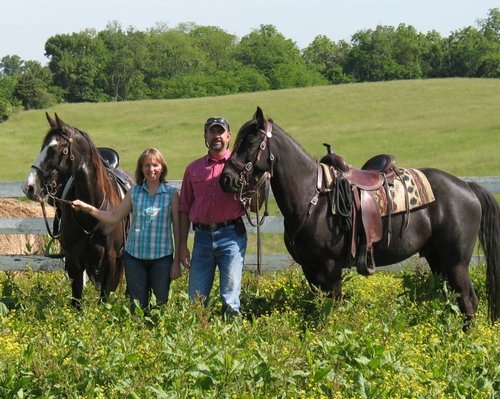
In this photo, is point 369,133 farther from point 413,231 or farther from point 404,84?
point 413,231

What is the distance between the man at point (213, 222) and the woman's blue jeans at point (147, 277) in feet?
0.61

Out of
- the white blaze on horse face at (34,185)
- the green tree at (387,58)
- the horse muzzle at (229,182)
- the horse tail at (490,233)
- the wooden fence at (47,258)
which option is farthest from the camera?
the green tree at (387,58)

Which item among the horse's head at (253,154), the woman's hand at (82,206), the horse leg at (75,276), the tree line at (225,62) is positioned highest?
the tree line at (225,62)

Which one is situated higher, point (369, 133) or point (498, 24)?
point (498, 24)

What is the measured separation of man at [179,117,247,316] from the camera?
6.46 meters

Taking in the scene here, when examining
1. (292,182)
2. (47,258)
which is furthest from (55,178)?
(47,258)

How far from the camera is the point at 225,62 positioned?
94.9 meters

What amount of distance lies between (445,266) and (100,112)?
42884 millimetres

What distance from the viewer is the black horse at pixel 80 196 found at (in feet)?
23.8

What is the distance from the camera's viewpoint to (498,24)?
120 metres

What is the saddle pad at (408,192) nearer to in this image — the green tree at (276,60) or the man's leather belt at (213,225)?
the man's leather belt at (213,225)

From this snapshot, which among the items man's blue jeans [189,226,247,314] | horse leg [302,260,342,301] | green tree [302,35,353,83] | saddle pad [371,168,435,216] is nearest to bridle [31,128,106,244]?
man's blue jeans [189,226,247,314]

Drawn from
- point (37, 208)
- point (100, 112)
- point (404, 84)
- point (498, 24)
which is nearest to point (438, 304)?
point (37, 208)

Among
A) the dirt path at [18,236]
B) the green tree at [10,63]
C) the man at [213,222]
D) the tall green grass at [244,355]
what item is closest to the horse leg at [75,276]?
the tall green grass at [244,355]
